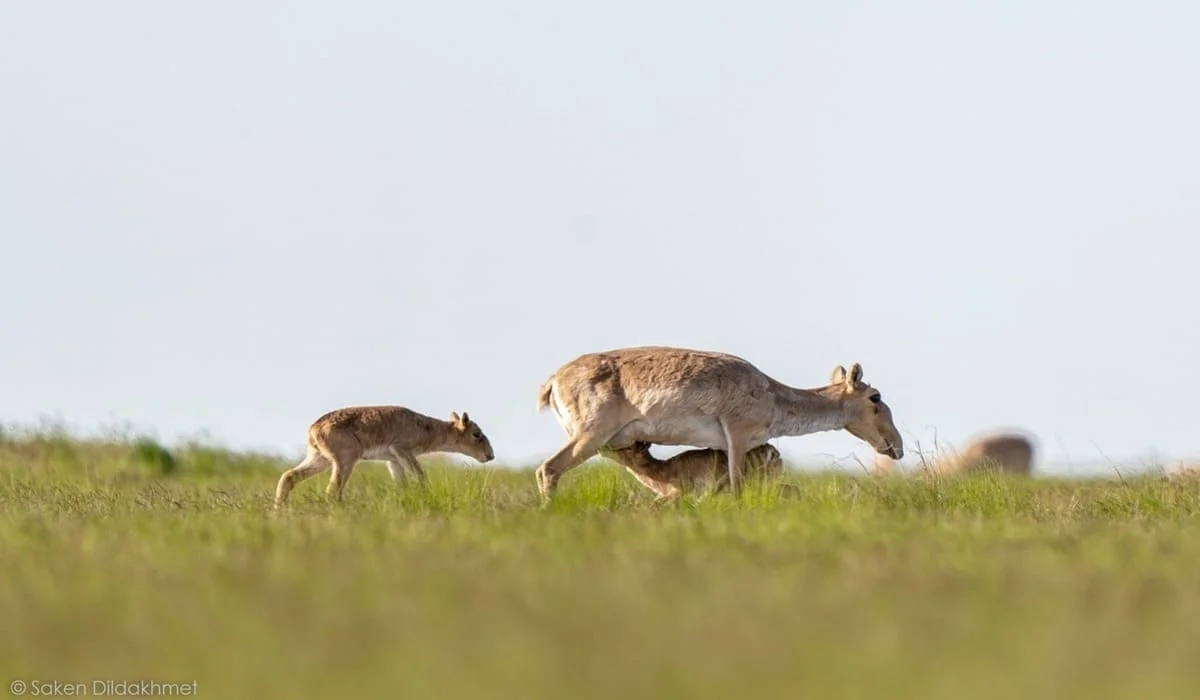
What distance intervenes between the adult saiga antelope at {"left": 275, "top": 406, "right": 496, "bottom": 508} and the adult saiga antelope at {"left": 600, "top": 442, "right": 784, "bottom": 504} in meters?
1.78

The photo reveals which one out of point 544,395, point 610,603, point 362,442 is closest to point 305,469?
point 362,442

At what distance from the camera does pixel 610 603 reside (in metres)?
7.72

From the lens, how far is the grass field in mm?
6324

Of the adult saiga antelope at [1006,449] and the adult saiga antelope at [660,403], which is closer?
the adult saiga antelope at [660,403]

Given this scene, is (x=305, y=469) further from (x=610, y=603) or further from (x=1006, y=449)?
(x=1006, y=449)

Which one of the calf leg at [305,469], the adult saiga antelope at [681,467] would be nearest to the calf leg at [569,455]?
the adult saiga antelope at [681,467]

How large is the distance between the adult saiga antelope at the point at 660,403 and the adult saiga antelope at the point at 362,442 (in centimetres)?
136

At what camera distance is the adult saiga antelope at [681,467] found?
54.5 ft

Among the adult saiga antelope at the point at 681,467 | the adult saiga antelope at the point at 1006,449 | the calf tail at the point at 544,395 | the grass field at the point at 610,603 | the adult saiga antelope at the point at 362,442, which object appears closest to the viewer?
the grass field at the point at 610,603

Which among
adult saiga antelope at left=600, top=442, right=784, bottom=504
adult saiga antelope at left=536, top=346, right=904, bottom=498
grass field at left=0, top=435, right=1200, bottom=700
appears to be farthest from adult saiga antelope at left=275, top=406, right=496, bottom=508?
grass field at left=0, top=435, right=1200, bottom=700

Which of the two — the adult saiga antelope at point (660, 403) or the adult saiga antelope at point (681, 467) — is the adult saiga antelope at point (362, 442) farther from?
the adult saiga antelope at point (681, 467)

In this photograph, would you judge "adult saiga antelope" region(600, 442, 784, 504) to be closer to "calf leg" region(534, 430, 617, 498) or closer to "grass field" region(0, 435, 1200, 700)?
"calf leg" region(534, 430, 617, 498)

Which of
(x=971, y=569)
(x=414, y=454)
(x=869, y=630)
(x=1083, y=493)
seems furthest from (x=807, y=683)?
(x=414, y=454)

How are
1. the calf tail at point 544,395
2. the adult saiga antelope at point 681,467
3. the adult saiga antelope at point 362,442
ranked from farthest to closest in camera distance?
the adult saiga antelope at point 362,442 < the calf tail at point 544,395 < the adult saiga antelope at point 681,467
